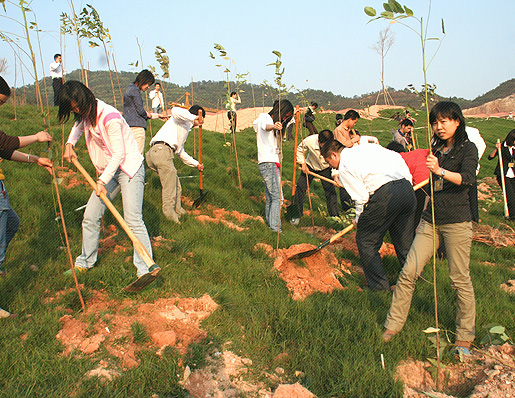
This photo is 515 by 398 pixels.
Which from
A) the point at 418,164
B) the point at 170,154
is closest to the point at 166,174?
the point at 170,154

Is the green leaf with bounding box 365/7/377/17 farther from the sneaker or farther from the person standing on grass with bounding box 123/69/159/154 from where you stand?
the person standing on grass with bounding box 123/69/159/154

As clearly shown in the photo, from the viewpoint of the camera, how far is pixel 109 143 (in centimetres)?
370

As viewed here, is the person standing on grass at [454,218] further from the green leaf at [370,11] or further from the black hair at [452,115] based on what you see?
the green leaf at [370,11]

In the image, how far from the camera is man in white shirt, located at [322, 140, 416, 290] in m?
4.07

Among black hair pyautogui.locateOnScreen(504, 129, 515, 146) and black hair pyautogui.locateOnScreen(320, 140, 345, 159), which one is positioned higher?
black hair pyautogui.locateOnScreen(320, 140, 345, 159)

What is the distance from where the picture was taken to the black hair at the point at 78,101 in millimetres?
3377

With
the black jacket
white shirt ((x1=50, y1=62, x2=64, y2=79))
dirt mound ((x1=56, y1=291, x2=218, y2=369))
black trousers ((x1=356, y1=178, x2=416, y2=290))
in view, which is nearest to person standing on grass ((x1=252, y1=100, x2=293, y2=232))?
black trousers ((x1=356, y1=178, x2=416, y2=290))

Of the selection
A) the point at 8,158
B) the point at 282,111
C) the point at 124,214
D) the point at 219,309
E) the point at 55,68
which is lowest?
the point at 219,309

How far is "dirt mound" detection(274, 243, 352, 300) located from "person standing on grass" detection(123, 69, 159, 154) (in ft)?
9.66

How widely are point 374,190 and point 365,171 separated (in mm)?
235

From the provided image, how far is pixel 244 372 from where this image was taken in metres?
2.98

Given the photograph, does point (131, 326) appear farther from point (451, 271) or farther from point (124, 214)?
point (451, 271)

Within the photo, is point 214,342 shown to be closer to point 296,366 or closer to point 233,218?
point 296,366

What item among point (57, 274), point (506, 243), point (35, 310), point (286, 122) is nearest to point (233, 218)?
point (286, 122)
